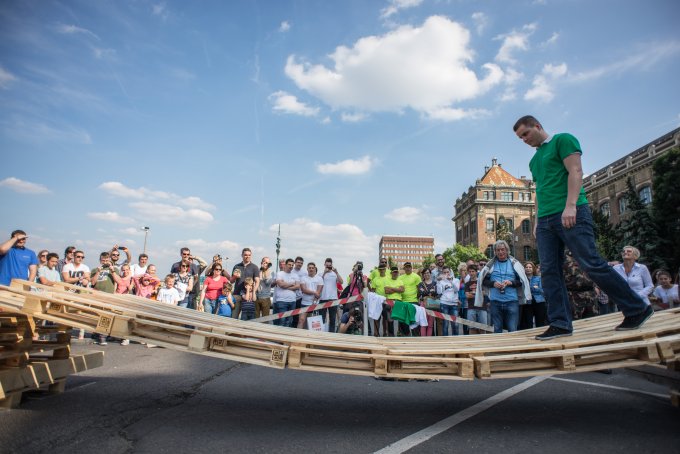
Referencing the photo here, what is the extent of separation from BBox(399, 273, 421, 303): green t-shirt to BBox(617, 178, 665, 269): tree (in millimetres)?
30196

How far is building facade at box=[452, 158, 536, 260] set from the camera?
82.3 m

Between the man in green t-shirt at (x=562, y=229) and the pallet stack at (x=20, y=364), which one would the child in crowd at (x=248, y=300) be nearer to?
the pallet stack at (x=20, y=364)

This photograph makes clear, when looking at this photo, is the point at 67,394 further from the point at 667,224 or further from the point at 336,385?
the point at 667,224

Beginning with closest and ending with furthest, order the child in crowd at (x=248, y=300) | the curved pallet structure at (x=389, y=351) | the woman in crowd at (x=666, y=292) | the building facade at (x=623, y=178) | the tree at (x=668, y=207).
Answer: the curved pallet structure at (x=389, y=351)
the woman in crowd at (x=666, y=292)
the child in crowd at (x=248, y=300)
the tree at (x=668, y=207)
the building facade at (x=623, y=178)

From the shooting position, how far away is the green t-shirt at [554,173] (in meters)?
3.92

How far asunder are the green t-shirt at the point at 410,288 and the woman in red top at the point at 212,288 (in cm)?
474

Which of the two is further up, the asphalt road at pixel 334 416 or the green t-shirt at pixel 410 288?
the green t-shirt at pixel 410 288

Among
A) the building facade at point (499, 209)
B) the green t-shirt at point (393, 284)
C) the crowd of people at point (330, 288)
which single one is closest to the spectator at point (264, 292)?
the crowd of people at point (330, 288)

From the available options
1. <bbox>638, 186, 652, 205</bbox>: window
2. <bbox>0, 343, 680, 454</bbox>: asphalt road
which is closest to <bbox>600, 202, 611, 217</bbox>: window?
<bbox>638, 186, 652, 205</bbox>: window

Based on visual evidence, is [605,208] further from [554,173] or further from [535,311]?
[554,173]

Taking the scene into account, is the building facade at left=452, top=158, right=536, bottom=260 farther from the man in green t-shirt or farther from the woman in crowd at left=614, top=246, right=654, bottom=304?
the man in green t-shirt

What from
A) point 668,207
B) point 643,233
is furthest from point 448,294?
point 668,207

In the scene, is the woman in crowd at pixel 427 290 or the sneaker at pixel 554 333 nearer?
the sneaker at pixel 554 333

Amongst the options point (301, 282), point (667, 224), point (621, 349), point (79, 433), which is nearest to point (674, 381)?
point (621, 349)
